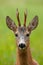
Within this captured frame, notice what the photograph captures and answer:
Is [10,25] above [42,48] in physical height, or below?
above

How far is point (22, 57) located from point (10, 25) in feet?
2.29

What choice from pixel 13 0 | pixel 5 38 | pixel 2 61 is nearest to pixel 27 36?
pixel 2 61

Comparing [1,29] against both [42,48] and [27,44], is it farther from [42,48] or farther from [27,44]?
[27,44]

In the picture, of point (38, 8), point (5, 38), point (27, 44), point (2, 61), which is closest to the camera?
point (27, 44)

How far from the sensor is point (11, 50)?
54.5 feet

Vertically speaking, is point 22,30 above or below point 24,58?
above

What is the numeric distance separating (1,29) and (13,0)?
7423 mm

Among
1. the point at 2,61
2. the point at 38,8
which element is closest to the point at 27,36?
the point at 2,61

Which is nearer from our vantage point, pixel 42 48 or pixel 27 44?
pixel 27 44

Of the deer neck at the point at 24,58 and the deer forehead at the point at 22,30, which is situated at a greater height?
the deer forehead at the point at 22,30

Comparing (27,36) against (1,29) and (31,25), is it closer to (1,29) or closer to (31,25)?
(31,25)

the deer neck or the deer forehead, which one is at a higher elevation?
the deer forehead

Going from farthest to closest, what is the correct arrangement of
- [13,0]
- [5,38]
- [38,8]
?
[13,0] → [38,8] → [5,38]

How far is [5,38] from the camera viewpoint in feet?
58.5
